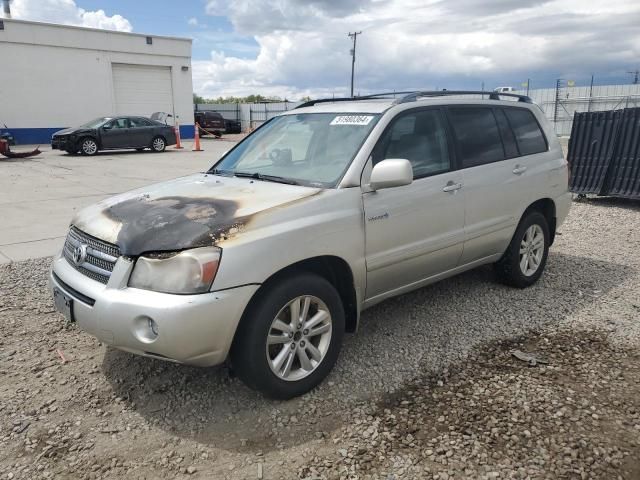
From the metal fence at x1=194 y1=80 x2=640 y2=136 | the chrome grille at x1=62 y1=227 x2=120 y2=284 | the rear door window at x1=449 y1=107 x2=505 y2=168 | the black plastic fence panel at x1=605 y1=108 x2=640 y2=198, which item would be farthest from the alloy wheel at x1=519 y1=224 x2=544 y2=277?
the metal fence at x1=194 y1=80 x2=640 y2=136

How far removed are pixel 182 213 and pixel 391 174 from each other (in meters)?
1.31

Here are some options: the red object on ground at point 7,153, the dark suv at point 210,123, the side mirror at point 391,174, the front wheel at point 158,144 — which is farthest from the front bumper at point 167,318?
the dark suv at point 210,123

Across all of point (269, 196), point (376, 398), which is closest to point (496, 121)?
point (269, 196)

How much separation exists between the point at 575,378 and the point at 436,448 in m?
→ 1.30

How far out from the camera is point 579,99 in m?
28.4

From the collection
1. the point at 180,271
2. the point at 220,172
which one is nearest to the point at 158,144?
the point at 220,172

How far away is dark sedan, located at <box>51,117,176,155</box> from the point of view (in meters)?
18.7

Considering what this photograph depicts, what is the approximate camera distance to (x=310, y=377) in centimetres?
318

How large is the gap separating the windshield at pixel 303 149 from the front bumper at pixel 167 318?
1.10m

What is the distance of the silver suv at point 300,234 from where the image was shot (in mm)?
2707

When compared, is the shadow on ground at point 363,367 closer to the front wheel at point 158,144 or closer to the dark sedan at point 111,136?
the dark sedan at point 111,136

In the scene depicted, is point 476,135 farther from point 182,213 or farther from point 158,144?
point 158,144

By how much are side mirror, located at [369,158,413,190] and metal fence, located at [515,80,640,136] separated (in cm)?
2744

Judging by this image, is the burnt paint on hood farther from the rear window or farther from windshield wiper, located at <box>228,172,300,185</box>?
the rear window
